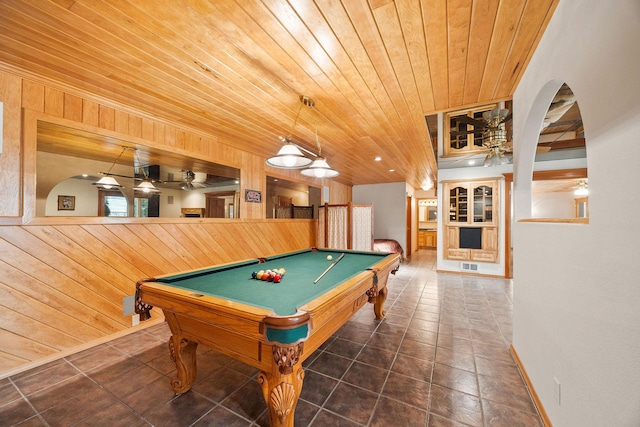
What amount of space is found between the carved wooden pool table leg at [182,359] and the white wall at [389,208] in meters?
6.57

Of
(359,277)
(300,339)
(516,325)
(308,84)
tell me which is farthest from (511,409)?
(308,84)

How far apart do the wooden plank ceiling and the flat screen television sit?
12.1 ft

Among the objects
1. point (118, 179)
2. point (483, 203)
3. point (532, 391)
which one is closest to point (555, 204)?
point (483, 203)

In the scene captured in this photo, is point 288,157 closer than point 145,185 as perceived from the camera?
Yes

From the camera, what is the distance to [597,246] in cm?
100

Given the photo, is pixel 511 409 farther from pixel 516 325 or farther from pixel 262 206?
pixel 262 206

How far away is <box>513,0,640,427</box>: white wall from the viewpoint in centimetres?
81

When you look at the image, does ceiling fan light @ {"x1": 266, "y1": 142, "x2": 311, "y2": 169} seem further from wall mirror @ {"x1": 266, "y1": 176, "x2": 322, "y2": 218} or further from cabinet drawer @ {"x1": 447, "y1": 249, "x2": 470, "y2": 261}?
cabinet drawer @ {"x1": 447, "y1": 249, "x2": 470, "y2": 261}

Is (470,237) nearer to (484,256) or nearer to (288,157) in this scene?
(484,256)

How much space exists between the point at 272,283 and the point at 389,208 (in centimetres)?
669

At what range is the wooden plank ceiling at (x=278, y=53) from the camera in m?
1.42

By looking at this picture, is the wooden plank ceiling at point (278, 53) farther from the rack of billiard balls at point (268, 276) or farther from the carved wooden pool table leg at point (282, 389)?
the carved wooden pool table leg at point (282, 389)

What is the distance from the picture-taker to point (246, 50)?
5.78 ft

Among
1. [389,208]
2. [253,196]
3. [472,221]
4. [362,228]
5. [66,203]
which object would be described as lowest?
[362,228]
